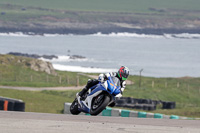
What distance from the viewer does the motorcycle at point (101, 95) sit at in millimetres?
13532

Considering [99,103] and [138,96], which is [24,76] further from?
[99,103]

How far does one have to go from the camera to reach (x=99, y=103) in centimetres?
1384

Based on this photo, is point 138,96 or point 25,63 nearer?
point 138,96

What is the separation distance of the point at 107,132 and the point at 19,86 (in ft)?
120

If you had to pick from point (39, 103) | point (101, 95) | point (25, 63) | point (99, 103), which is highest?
point (101, 95)

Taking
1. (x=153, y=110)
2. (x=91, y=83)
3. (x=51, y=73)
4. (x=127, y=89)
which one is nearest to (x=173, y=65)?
(x=51, y=73)

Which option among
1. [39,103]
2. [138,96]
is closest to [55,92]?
[138,96]

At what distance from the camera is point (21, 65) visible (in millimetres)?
62281

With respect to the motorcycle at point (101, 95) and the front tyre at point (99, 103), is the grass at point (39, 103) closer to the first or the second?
the motorcycle at point (101, 95)

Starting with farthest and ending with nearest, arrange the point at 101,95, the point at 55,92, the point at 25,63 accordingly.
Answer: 1. the point at 25,63
2. the point at 55,92
3. the point at 101,95

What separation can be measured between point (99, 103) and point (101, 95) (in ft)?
0.83

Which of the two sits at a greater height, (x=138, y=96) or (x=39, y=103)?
(x=39, y=103)

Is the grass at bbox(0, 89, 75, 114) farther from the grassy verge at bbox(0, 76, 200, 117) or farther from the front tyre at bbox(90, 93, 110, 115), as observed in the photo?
the front tyre at bbox(90, 93, 110, 115)

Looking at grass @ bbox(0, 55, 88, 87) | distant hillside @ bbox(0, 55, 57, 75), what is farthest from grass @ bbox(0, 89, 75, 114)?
distant hillside @ bbox(0, 55, 57, 75)
